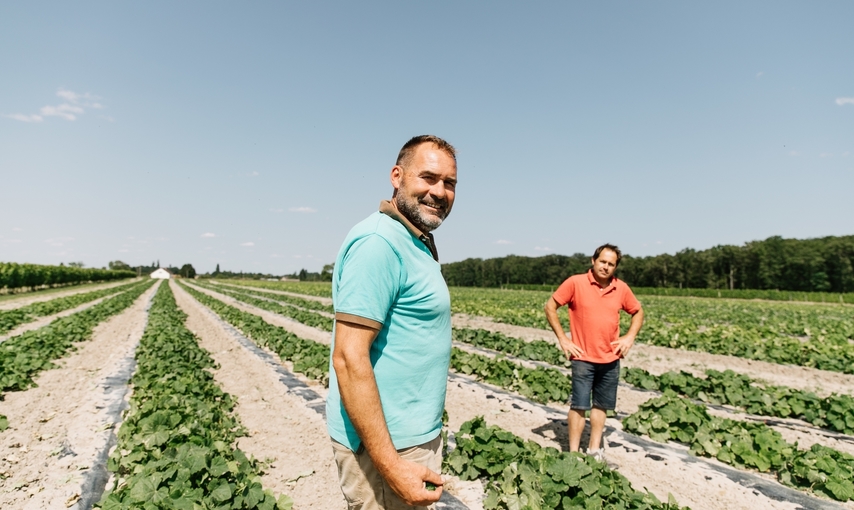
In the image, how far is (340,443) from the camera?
1.78 metres

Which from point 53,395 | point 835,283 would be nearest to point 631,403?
point 53,395

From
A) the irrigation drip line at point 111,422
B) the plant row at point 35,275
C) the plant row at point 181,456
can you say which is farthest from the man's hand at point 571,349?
the plant row at point 35,275

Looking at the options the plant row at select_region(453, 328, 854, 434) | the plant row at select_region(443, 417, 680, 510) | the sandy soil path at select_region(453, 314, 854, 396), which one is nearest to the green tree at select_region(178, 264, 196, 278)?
the sandy soil path at select_region(453, 314, 854, 396)

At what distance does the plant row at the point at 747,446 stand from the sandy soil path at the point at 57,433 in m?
6.70

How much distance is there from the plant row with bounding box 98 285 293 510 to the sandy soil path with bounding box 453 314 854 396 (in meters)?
9.74

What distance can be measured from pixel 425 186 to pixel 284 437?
5.38 m

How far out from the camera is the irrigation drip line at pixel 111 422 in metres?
4.26

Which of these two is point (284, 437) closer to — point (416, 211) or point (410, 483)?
point (410, 483)

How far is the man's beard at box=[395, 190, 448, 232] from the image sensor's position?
1.87 metres

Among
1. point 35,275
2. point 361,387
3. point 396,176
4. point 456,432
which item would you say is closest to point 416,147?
point 396,176

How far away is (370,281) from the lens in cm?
158

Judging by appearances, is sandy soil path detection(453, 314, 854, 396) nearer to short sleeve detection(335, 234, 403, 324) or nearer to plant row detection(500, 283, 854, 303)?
short sleeve detection(335, 234, 403, 324)

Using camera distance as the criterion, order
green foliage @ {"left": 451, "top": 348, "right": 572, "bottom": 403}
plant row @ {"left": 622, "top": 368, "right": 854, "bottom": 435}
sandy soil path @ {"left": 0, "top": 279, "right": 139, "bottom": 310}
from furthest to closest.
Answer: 1. sandy soil path @ {"left": 0, "top": 279, "right": 139, "bottom": 310}
2. green foliage @ {"left": 451, "top": 348, "right": 572, "bottom": 403}
3. plant row @ {"left": 622, "top": 368, "right": 854, "bottom": 435}

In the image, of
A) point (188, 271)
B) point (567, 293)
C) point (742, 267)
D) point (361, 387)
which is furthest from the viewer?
point (188, 271)
